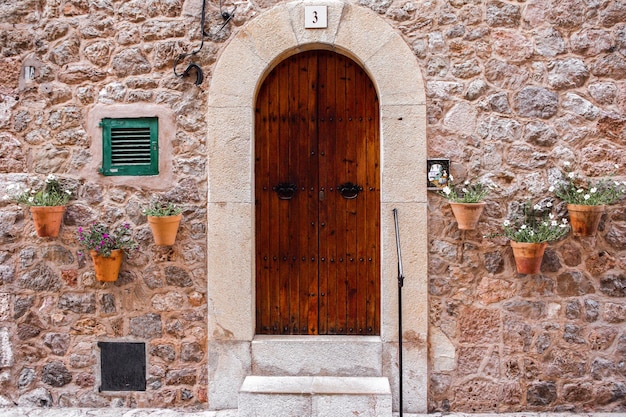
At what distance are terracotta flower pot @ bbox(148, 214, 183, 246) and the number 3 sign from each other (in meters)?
1.73

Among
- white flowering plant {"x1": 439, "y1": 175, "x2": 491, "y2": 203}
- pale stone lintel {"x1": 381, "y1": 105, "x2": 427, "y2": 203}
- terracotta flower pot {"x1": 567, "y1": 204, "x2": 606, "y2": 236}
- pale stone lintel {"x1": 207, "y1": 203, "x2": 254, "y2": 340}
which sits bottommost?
pale stone lintel {"x1": 207, "y1": 203, "x2": 254, "y2": 340}

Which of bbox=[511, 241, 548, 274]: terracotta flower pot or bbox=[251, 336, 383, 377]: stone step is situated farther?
bbox=[251, 336, 383, 377]: stone step

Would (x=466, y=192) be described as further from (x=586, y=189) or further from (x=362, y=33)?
(x=362, y=33)

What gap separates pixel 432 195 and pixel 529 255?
792mm

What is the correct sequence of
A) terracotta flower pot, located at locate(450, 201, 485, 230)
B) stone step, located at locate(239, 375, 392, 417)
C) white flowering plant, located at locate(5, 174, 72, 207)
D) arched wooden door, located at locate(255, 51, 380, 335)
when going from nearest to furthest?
stone step, located at locate(239, 375, 392, 417), terracotta flower pot, located at locate(450, 201, 485, 230), white flowering plant, located at locate(5, 174, 72, 207), arched wooden door, located at locate(255, 51, 380, 335)

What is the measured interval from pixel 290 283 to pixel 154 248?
108 centimetres

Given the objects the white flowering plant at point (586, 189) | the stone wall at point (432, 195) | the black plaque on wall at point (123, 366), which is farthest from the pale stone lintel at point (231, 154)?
the white flowering plant at point (586, 189)

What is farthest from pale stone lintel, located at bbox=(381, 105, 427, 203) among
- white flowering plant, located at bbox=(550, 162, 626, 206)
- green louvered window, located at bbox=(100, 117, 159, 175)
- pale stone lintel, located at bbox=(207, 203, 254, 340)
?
green louvered window, located at bbox=(100, 117, 159, 175)

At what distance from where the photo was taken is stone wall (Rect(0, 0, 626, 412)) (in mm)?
3635

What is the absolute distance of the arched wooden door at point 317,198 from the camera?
3883 mm

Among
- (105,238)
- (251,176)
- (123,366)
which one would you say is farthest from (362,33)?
(123,366)

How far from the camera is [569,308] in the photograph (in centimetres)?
363

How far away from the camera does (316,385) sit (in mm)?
3549

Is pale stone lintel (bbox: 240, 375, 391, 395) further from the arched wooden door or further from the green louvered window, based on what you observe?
the green louvered window
